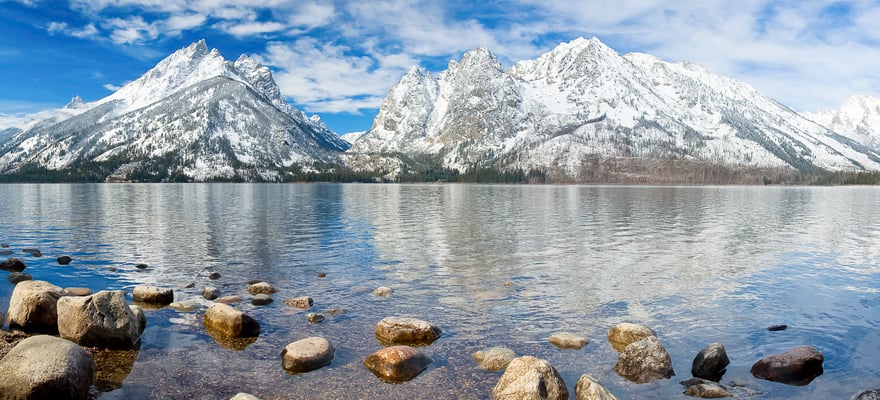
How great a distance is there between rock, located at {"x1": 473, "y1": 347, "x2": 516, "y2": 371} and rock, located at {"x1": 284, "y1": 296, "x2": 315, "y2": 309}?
40.3 feet

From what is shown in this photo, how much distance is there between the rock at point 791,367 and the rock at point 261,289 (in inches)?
1070

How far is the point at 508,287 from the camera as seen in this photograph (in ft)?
115

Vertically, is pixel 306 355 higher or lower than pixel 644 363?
higher

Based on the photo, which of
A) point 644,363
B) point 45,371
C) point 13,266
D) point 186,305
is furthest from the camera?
point 13,266

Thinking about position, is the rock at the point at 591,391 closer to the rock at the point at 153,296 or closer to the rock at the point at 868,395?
the rock at the point at 868,395

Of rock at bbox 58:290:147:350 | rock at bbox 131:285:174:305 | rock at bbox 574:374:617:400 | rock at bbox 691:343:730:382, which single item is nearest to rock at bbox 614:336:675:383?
rock at bbox 691:343:730:382

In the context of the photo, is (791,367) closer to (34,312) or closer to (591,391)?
(591,391)

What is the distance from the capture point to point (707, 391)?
18.0 meters

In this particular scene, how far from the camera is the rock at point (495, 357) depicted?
2033 cm

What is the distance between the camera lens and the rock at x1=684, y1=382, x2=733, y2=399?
58.8ft

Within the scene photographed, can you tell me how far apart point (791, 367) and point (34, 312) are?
1320 inches

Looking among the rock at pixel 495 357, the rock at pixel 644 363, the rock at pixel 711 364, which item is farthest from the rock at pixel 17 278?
the rock at pixel 711 364

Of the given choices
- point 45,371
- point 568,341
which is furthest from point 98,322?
point 568,341

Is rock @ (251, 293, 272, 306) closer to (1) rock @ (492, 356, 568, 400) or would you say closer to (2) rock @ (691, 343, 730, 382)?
(1) rock @ (492, 356, 568, 400)
